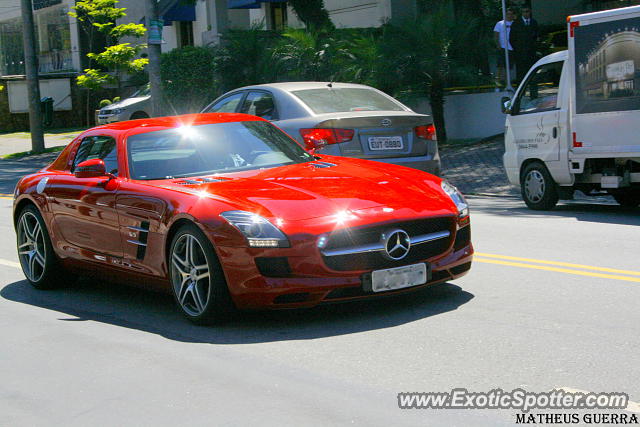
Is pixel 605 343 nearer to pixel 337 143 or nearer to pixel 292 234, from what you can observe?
pixel 292 234

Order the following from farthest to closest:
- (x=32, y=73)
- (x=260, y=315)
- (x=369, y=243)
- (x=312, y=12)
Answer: (x=32, y=73), (x=312, y=12), (x=260, y=315), (x=369, y=243)

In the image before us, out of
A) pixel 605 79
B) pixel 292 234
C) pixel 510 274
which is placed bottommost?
pixel 510 274

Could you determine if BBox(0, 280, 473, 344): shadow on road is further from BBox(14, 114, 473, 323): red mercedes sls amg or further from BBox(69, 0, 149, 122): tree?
BBox(69, 0, 149, 122): tree

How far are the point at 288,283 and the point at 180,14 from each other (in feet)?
118

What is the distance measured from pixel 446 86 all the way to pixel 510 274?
44.1 ft

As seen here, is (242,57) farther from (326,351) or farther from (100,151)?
(326,351)

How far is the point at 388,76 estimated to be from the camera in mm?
20734

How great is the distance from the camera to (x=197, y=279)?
6789mm

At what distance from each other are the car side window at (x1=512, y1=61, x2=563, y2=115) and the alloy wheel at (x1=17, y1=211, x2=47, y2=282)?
22.1 feet

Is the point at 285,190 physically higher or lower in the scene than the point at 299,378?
higher

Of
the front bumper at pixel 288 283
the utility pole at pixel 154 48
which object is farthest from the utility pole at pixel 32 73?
the front bumper at pixel 288 283

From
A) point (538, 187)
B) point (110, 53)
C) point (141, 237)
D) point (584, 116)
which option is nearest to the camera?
point (141, 237)

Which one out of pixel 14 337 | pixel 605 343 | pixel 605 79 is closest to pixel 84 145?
pixel 14 337

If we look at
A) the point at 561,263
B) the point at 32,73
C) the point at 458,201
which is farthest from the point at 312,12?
the point at 458,201
